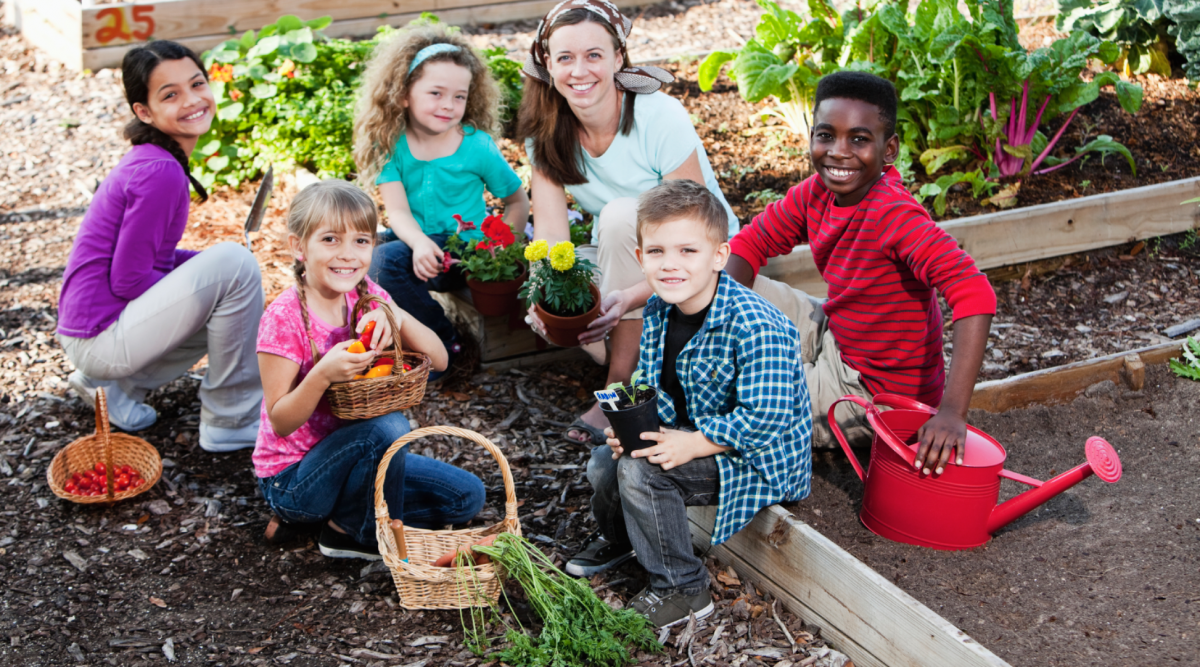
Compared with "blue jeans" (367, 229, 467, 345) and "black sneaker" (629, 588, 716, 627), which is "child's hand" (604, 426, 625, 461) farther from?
"blue jeans" (367, 229, 467, 345)

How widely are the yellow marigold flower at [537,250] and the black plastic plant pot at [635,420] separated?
982mm

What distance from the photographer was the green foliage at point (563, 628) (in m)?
2.35

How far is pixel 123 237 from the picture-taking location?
3.20 meters

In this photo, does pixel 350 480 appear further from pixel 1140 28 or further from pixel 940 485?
pixel 1140 28

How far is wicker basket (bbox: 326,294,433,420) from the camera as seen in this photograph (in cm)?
259

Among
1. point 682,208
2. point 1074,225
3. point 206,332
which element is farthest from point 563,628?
point 1074,225

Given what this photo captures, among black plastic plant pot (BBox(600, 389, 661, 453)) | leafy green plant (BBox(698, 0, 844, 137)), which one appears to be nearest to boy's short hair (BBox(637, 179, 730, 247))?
black plastic plant pot (BBox(600, 389, 661, 453))

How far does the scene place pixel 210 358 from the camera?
345 centimetres

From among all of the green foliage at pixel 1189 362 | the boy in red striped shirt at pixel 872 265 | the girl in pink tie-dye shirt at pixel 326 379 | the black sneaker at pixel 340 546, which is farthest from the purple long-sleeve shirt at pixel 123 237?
the green foliage at pixel 1189 362

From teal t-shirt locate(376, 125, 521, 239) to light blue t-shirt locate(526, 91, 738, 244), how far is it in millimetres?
554

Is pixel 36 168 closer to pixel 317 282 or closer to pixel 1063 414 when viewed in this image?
pixel 317 282

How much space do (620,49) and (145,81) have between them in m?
1.62

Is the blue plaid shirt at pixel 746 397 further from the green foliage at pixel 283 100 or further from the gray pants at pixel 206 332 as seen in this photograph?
the green foliage at pixel 283 100

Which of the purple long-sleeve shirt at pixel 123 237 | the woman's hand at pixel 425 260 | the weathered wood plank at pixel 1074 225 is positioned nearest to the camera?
the purple long-sleeve shirt at pixel 123 237
